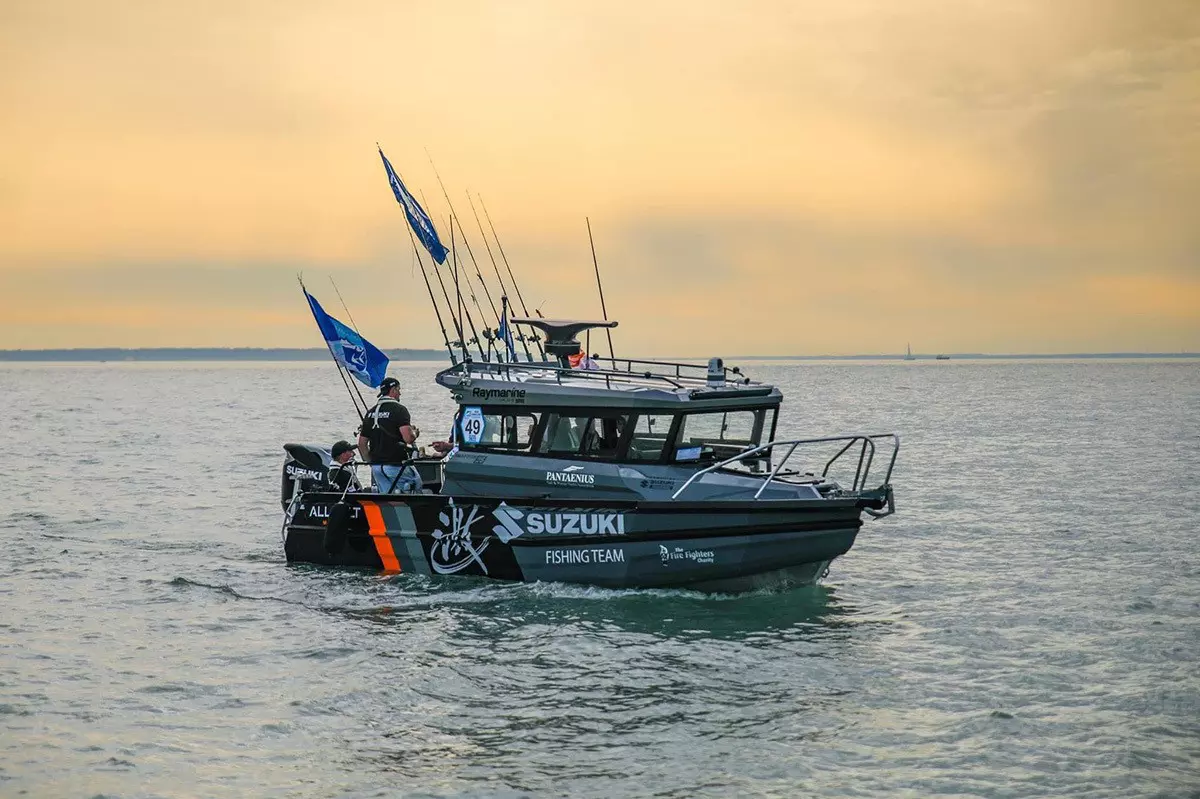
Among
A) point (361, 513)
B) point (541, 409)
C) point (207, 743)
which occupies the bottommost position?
point (207, 743)

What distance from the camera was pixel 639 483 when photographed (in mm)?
15398

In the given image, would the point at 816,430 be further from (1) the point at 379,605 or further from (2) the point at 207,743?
(2) the point at 207,743

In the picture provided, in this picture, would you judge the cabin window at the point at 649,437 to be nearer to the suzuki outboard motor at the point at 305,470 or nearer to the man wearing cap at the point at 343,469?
the man wearing cap at the point at 343,469

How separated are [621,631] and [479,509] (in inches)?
109

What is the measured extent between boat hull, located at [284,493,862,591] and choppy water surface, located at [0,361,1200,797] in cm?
32

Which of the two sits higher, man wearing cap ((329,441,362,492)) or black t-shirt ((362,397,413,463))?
black t-shirt ((362,397,413,463))

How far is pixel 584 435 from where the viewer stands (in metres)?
16.0

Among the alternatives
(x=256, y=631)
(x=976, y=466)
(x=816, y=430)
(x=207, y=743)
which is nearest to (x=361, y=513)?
(x=256, y=631)

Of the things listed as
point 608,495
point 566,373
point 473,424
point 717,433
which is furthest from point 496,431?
point 717,433

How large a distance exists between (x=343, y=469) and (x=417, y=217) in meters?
4.05

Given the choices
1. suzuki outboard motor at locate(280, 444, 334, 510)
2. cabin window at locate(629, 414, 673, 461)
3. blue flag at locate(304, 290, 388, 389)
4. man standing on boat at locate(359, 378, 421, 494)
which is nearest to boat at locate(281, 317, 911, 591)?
cabin window at locate(629, 414, 673, 461)

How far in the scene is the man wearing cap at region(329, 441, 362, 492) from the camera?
58.9 ft

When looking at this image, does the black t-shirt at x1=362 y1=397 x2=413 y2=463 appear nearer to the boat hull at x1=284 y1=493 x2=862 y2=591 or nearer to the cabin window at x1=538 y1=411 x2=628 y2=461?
the boat hull at x1=284 y1=493 x2=862 y2=591

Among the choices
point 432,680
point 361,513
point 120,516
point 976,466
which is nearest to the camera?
point 432,680
